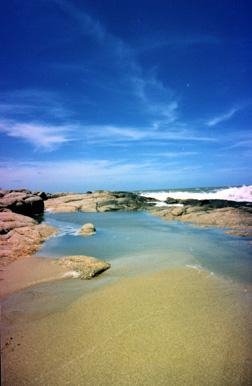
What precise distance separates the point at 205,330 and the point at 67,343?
2021 mm

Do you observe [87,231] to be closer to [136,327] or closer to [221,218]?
[221,218]

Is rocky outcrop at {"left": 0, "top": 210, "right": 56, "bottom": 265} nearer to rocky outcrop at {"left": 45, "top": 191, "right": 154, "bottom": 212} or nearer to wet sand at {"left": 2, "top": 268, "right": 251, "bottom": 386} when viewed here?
wet sand at {"left": 2, "top": 268, "right": 251, "bottom": 386}

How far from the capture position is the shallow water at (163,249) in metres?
7.54

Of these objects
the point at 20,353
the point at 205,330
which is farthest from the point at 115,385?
the point at 205,330

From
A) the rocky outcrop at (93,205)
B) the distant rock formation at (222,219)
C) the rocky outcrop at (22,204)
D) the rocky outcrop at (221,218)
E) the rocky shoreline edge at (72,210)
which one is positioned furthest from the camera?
the rocky outcrop at (93,205)

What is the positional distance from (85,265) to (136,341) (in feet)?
11.7

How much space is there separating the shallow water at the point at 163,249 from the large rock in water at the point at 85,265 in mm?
466

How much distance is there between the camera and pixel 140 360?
11.4ft

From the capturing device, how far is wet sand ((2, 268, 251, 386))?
322cm

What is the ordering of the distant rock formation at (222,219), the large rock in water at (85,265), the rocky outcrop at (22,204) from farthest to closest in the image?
the rocky outcrop at (22,204)
the distant rock formation at (222,219)
the large rock in water at (85,265)

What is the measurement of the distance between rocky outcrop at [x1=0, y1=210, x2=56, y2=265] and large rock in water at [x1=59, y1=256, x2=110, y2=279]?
1815mm

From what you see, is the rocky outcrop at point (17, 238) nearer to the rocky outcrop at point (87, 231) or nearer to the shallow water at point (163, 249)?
the shallow water at point (163, 249)

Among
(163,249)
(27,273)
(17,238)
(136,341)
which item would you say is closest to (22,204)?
(17,238)

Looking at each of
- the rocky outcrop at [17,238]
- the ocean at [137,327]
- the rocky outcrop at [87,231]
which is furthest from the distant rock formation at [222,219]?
the rocky outcrop at [17,238]
